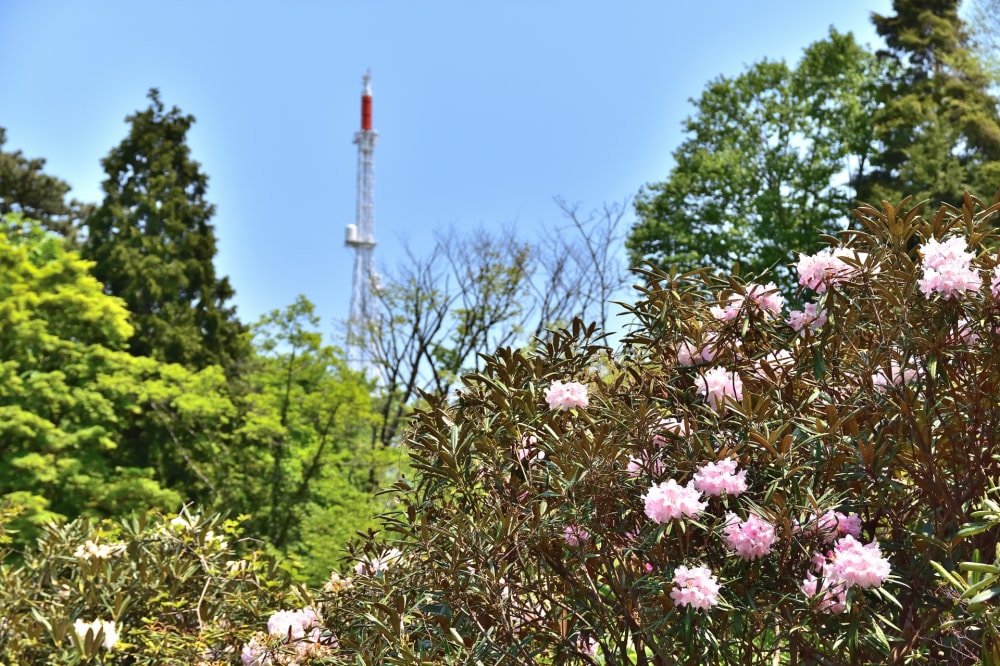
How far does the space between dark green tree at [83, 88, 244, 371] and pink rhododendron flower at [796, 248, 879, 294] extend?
637 inches

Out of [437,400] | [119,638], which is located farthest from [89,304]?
[437,400]

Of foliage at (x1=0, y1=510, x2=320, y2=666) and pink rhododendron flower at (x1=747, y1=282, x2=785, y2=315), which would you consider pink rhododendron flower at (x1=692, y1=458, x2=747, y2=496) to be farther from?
foliage at (x1=0, y1=510, x2=320, y2=666)

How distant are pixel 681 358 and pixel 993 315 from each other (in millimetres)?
824

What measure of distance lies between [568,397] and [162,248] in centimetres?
1709

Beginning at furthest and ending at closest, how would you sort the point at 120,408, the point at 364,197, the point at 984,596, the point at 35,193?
the point at 364,197, the point at 35,193, the point at 120,408, the point at 984,596

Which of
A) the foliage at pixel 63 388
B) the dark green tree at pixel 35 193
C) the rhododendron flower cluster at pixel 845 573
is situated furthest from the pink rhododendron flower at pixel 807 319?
the dark green tree at pixel 35 193

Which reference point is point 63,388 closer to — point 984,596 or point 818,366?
point 818,366

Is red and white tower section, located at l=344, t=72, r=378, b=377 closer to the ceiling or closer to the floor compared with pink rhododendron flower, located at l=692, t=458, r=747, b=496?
closer to the ceiling

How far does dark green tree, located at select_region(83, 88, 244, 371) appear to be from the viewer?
17.8m

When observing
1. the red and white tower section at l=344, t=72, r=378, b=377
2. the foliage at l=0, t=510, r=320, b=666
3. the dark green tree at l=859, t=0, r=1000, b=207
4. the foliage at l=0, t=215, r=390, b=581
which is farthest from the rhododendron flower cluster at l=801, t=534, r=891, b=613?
the red and white tower section at l=344, t=72, r=378, b=377

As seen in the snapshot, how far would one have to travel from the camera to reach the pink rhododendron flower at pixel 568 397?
2.76m

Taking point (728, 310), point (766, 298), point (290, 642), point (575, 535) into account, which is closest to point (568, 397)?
point (575, 535)

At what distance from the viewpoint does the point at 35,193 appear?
26.6 meters

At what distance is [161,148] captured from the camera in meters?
18.9
